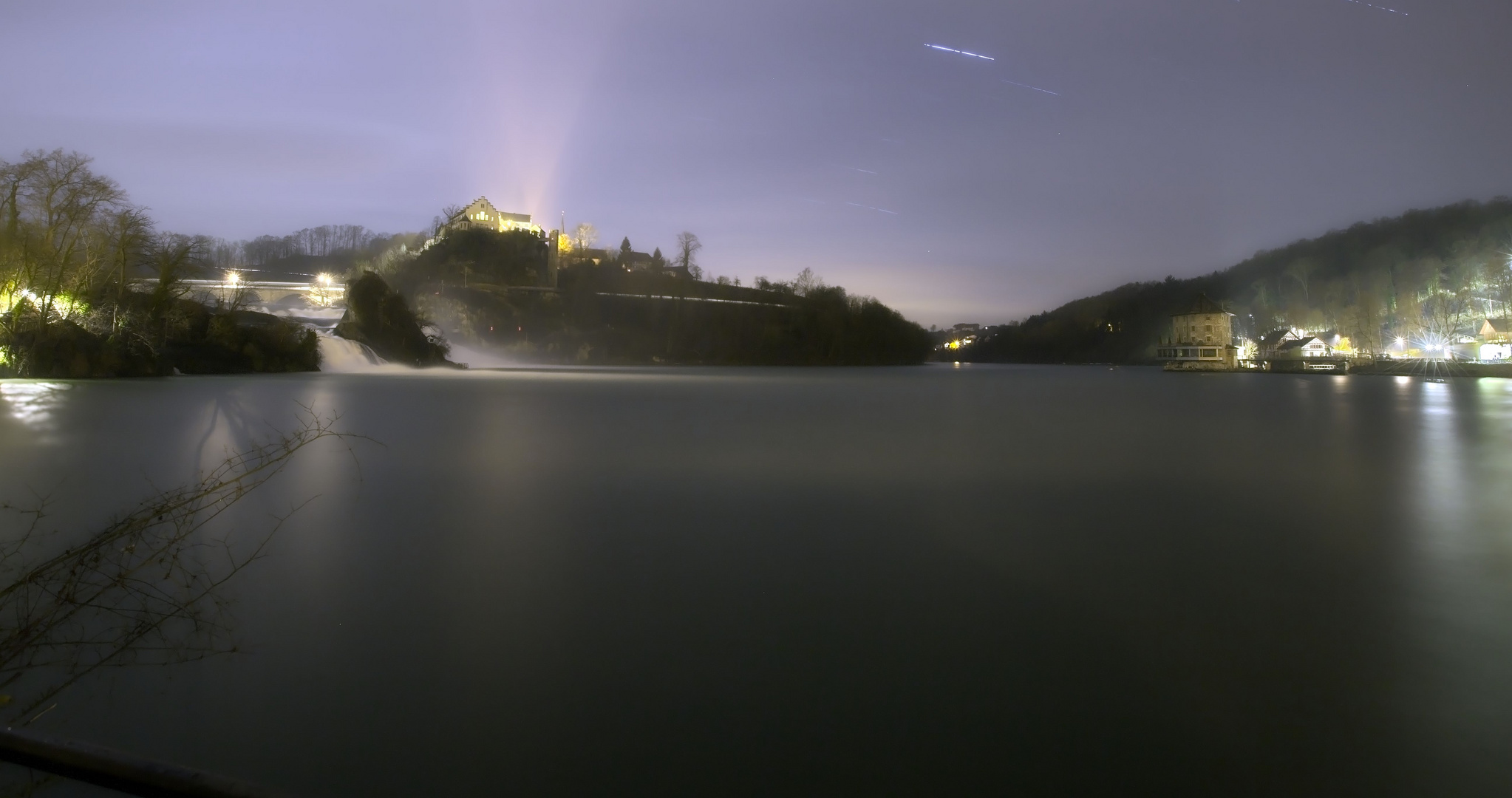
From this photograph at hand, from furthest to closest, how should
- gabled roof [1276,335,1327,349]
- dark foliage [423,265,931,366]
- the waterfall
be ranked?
dark foliage [423,265,931,366], gabled roof [1276,335,1327,349], the waterfall

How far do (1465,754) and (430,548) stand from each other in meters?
5.55

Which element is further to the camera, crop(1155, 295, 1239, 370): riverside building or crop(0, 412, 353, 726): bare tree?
crop(1155, 295, 1239, 370): riverside building

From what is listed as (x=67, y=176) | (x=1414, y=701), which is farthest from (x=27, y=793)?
(x=67, y=176)

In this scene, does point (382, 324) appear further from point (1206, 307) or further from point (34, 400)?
point (1206, 307)

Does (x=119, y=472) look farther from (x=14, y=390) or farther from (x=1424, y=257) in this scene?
(x=1424, y=257)

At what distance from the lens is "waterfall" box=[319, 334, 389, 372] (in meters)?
39.0

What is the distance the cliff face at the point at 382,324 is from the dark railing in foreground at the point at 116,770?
45807 millimetres

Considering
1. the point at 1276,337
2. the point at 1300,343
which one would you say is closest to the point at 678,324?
the point at 1276,337

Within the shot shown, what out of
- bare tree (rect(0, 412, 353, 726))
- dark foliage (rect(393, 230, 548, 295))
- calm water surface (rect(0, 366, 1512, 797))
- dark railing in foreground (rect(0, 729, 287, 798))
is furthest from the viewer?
dark foliage (rect(393, 230, 548, 295))

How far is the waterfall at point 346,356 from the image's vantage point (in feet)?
128

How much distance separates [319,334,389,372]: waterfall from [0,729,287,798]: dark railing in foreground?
1643 inches

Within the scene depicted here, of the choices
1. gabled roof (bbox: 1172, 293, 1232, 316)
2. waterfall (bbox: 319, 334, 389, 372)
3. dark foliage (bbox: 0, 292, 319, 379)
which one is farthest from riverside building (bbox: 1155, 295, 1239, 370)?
dark foliage (bbox: 0, 292, 319, 379)

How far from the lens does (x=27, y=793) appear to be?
215cm

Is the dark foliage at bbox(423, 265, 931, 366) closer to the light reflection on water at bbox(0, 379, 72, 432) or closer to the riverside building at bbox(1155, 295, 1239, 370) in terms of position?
the riverside building at bbox(1155, 295, 1239, 370)
